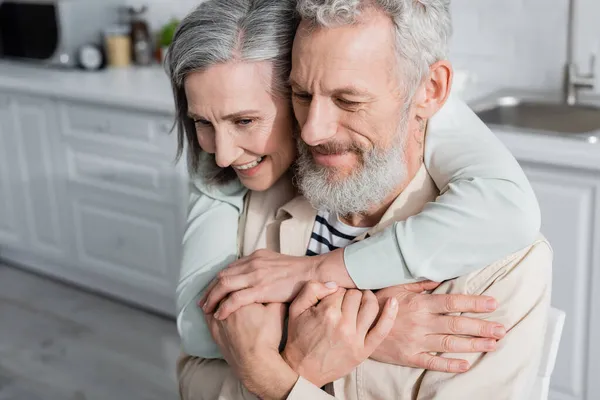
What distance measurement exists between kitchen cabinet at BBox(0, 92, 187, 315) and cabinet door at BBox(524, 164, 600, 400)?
55.8 inches

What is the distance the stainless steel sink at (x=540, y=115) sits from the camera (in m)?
2.68

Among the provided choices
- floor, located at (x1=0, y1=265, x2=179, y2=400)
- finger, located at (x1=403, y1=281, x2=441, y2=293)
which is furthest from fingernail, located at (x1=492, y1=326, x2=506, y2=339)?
floor, located at (x1=0, y1=265, x2=179, y2=400)

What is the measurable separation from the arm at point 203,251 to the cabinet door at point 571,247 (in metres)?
1.09

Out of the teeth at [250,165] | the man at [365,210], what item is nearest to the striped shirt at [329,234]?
the man at [365,210]

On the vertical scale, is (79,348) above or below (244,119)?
below

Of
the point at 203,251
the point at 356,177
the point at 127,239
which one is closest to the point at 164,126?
the point at 127,239

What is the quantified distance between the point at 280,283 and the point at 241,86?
32cm

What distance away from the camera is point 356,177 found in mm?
1307

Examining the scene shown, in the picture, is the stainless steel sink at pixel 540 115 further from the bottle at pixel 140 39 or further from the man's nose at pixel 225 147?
the bottle at pixel 140 39

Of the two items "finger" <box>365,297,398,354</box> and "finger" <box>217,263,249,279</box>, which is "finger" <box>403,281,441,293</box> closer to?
"finger" <box>365,297,398,354</box>

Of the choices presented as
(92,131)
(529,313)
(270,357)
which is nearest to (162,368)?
(92,131)

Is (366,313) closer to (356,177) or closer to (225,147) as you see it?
(356,177)

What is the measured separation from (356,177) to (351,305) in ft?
0.66

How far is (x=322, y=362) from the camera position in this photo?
129 centimetres
